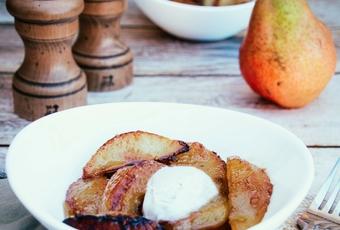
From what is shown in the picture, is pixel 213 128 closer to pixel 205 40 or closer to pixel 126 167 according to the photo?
pixel 126 167

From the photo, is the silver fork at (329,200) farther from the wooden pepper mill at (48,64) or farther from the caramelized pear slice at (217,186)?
the wooden pepper mill at (48,64)

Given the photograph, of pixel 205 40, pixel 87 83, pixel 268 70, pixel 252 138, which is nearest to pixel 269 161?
pixel 252 138

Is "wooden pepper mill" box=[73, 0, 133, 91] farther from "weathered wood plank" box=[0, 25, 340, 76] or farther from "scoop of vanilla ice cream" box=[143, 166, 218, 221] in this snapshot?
"scoop of vanilla ice cream" box=[143, 166, 218, 221]

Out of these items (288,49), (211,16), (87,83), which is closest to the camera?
(288,49)

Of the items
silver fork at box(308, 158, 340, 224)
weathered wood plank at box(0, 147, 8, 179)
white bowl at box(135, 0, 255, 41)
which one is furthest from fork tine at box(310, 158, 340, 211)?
white bowl at box(135, 0, 255, 41)

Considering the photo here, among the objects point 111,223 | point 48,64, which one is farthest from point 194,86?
point 111,223

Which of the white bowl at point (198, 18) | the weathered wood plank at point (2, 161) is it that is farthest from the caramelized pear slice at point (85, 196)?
the white bowl at point (198, 18)

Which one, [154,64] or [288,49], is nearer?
[288,49]

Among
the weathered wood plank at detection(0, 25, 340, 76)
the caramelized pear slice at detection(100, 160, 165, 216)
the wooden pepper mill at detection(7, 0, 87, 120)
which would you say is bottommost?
the weathered wood plank at detection(0, 25, 340, 76)
